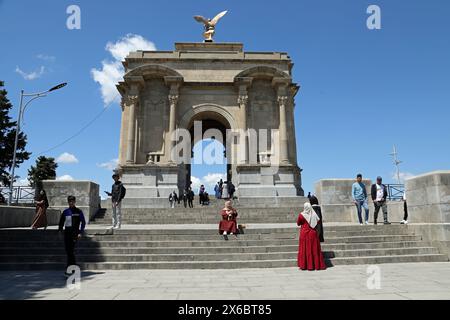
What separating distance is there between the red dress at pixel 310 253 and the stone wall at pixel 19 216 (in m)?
11.3

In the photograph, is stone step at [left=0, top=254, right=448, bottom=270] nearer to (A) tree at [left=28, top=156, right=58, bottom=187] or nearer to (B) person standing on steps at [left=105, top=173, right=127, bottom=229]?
(B) person standing on steps at [left=105, top=173, right=127, bottom=229]

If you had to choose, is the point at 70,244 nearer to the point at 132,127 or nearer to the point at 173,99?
the point at 132,127

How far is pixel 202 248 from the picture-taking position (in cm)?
954

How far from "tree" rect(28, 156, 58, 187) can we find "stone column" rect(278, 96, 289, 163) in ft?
128

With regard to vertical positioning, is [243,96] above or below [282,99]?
above

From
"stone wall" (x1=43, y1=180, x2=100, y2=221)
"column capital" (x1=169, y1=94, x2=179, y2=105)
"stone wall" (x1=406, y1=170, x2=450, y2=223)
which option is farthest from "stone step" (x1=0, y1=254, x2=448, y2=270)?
"column capital" (x1=169, y1=94, x2=179, y2=105)

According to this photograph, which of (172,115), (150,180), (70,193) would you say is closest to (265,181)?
(150,180)

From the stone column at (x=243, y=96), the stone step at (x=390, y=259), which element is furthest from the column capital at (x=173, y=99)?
the stone step at (x=390, y=259)

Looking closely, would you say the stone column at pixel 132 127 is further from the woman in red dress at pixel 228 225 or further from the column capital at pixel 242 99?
the woman in red dress at pixel 228 225

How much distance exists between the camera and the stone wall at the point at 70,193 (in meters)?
15.0

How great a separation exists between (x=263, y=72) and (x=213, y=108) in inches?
201

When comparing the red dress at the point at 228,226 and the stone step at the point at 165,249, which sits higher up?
the red dress at the point at 228,226

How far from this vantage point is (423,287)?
19.7 ft
